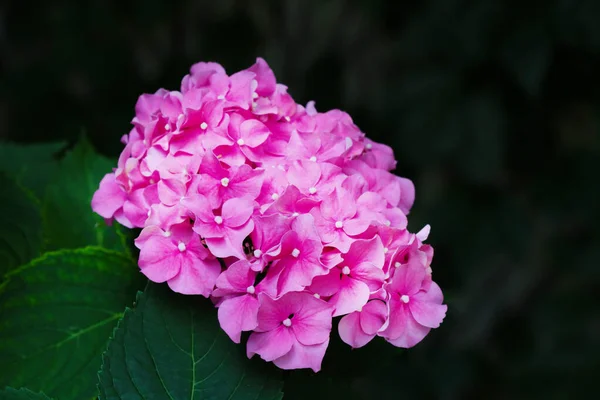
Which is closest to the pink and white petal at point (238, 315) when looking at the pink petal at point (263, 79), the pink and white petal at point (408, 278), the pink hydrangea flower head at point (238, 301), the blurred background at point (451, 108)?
the pink hydrangea flower head at point (238, 301)

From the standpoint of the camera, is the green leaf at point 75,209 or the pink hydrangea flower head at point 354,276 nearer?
the pink hydrangea flower head at point 354,276

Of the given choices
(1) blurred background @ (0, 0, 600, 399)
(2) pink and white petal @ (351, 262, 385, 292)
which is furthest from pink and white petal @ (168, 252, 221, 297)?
(1) blurred background @ (0, 0, 600, 399)

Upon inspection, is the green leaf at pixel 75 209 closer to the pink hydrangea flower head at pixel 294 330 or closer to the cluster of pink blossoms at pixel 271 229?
the cluster of pink blossoms at pixel 271 229

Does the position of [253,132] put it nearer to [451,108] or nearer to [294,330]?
[294,330]

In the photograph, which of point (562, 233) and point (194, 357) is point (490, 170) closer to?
point (562, 233)

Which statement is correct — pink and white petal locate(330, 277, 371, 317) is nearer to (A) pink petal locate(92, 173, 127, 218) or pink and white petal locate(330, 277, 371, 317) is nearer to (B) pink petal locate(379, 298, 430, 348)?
(B) pink petal locate(379, 298, 430, 348)

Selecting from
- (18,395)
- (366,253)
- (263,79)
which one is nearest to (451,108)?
(263,79)
